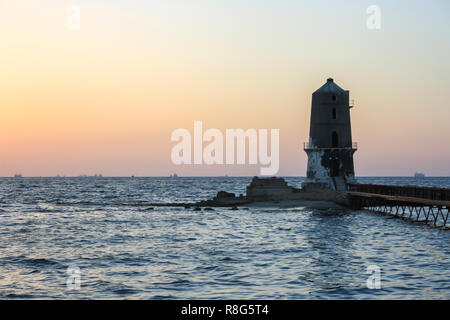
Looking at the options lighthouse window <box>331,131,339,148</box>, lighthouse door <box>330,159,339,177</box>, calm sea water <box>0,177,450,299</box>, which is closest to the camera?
calm sea water <box>0,177,450,299</box>

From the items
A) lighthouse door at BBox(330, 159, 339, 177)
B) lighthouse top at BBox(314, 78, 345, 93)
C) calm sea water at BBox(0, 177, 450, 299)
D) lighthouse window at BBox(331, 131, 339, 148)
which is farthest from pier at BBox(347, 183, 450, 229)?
lighthouse top at BBox(314, 78, 345, 93)

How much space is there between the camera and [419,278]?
16.9 m

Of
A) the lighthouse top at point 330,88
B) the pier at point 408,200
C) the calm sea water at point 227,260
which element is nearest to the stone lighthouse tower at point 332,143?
the lighthouse top at point 330,88

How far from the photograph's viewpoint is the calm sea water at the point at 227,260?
15250mm

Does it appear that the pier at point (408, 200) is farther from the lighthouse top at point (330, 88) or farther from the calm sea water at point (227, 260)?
the lighthouse top at point (330, 88)

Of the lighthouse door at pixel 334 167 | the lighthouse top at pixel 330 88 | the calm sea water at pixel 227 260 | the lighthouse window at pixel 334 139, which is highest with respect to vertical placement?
the lighthouse top at pixel 330 88

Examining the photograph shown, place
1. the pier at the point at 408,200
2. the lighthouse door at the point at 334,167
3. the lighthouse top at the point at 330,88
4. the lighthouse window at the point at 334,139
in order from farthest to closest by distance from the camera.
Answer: the lighthouse top at the point at 330,88
the lighthouse window at the point at 334,139
the lighthouse door at the point at 334,167
the pier at the point at 408,200

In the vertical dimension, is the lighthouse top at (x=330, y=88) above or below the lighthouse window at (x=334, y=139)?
above

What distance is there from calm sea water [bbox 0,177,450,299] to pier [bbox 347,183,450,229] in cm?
207

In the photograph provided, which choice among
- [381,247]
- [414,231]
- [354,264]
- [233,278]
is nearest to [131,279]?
[233,278]

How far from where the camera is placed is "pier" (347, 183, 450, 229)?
36594 mm

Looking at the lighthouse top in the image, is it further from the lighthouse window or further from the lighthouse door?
the lighthouse door

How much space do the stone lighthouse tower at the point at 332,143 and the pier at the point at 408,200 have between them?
2151 millimetres
